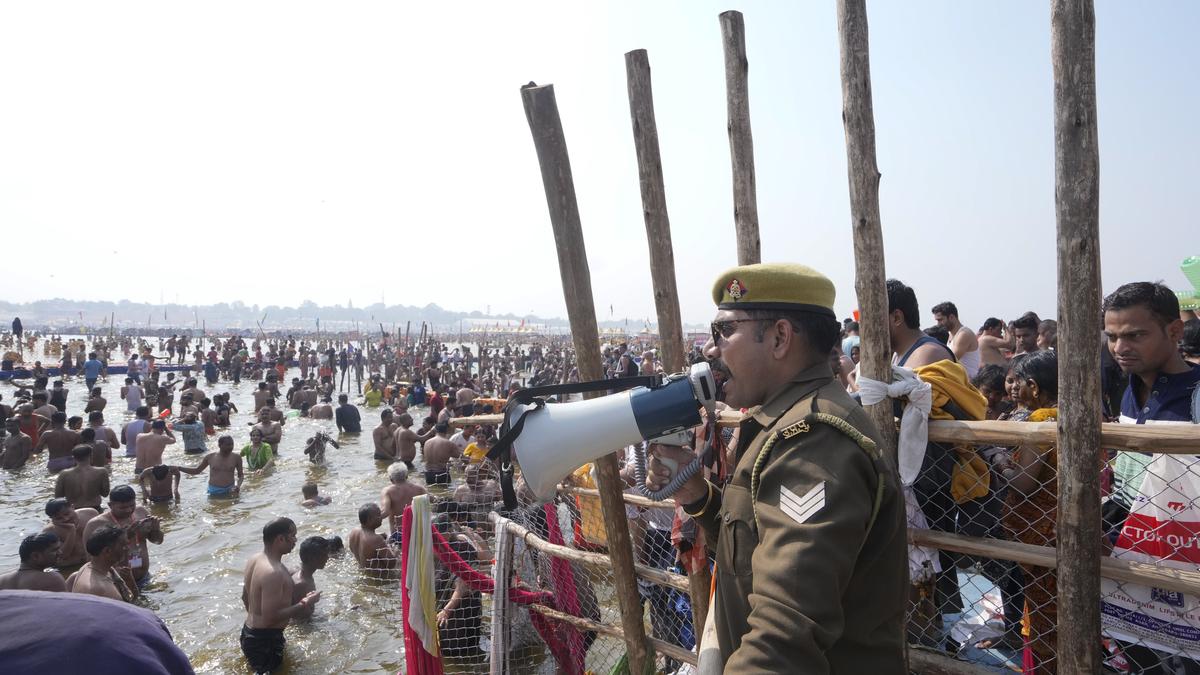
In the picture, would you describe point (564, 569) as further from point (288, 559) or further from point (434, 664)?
point (288, 559)

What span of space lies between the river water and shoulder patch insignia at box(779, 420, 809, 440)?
5833 millimetres

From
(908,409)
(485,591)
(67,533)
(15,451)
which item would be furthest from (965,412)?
(15,451)

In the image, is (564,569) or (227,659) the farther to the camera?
(227,659)

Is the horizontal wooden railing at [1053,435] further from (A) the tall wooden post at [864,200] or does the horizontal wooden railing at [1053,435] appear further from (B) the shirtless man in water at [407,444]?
(B) the shirtless man in water at [407,444]

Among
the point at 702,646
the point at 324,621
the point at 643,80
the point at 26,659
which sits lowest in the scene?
the point at 324,621

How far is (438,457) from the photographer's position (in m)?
11.2

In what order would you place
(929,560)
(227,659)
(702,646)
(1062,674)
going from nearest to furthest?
(702,646) → (1062,674) → (929,560) → (227,659)

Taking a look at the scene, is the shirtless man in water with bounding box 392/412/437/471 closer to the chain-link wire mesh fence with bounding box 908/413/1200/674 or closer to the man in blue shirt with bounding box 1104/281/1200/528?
the chain-link wire mesh fence with bounding box 908/413/1200/674

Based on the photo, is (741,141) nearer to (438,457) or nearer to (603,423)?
(603,423)

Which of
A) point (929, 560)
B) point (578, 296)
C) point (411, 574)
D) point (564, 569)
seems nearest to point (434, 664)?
point (411, 574)

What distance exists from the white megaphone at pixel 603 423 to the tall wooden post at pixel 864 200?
2.90 ft

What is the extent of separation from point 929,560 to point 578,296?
1.83m

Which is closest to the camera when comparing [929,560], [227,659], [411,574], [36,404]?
[929,560]

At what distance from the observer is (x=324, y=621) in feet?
22.9
